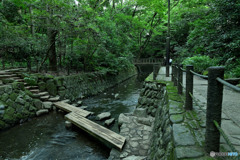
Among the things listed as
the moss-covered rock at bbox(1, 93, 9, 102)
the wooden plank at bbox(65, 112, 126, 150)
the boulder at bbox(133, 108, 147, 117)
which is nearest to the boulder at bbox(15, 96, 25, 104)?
the moss-covered rock at bbox(1, 93, 9, 102)

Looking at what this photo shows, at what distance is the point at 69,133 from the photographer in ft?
15.3

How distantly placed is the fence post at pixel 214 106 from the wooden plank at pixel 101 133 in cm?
251

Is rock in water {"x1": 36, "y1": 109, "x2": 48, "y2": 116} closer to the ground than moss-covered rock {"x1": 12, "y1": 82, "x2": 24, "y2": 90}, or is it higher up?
closer to the ground

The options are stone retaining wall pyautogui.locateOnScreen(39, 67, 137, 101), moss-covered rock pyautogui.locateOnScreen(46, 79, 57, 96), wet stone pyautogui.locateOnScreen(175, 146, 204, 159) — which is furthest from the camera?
stone retaining wall pyautogui.locateOnScreen(39, 67, 137, 101)

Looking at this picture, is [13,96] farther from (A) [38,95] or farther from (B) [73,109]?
(B) [73,109]

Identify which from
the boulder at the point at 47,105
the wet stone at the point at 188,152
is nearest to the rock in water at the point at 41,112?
the boulder at the point at 47,105

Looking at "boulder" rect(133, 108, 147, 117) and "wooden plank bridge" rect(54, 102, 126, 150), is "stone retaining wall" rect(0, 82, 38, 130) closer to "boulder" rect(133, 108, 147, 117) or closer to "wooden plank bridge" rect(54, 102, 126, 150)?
"wooden plank bridge" rect(54, 102, 126, 150)

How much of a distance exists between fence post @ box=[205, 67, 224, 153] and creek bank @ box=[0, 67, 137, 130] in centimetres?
630

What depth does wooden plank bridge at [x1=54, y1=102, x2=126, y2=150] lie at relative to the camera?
3.56 metres

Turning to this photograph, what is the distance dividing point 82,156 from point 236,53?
23.9 feet

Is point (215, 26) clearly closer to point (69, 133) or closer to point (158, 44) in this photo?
point (69, 133)

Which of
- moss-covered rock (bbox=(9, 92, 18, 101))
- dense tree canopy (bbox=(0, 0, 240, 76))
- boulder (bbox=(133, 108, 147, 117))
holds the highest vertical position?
dense tree canopy (bbox=(0, 0, 240, 76))

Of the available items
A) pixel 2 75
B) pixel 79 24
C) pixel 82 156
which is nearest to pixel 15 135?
pixel 82 156

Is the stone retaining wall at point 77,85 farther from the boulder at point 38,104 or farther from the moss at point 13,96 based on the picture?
the moss at point 13,96
